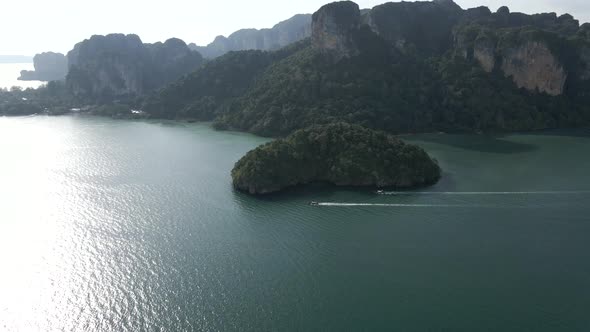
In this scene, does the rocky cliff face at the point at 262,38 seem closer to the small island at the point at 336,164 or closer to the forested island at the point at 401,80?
the forested island at the point at 401,80

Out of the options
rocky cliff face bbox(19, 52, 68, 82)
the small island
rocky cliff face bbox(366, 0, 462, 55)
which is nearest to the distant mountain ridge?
rocky cliff face bbox(366, 0, 462, 55)

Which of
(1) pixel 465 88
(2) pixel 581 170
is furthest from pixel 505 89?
(2) pixel 581 170

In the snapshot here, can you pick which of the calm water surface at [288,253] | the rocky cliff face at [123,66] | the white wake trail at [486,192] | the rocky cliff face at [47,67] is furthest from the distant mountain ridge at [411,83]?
the rocky cliff face at [47,67]

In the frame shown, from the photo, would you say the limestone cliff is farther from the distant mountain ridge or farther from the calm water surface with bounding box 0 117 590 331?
the calm water surface with bounding box 0 117 590 331

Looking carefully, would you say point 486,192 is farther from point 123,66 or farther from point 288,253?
point 123,66

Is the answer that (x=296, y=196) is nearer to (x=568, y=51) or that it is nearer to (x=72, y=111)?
(x=568, y=51)

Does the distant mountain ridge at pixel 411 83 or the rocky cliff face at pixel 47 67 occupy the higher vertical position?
the rocky cliff face at pixel 47 67
